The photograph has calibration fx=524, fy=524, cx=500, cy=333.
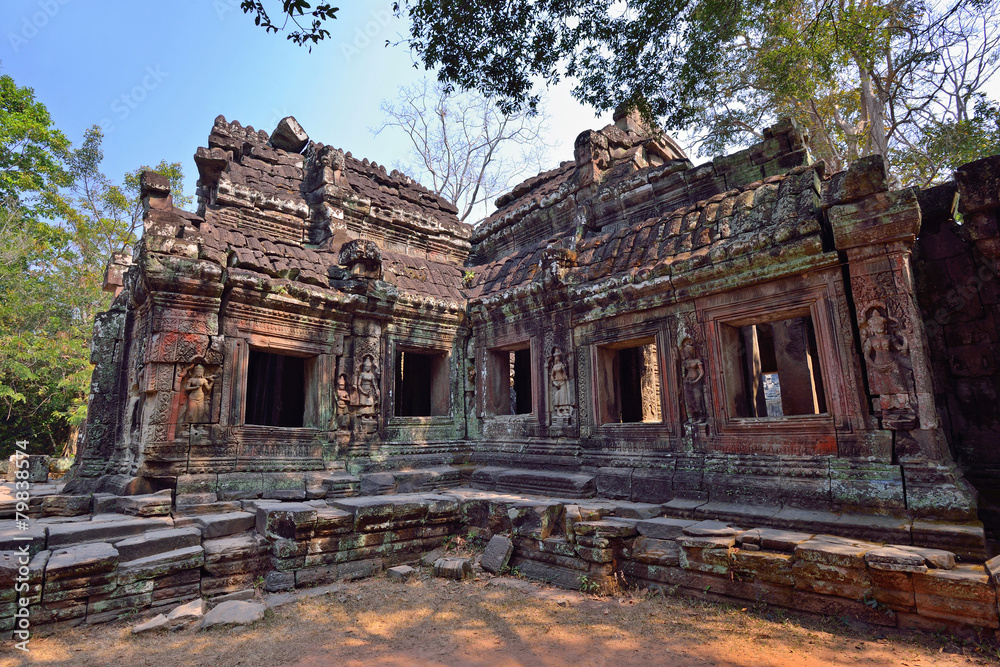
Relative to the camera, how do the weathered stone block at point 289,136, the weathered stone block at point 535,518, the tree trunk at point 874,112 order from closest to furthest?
1. the weathered stone block at point 535,518
2. the weathered stone block at point 289,136
3. the tree trunk at point 874,112

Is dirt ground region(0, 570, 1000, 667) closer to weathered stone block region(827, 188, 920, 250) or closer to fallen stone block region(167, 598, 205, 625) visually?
fallen stone block region(167, 598, 205, 625)

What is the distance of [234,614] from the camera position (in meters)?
4.47

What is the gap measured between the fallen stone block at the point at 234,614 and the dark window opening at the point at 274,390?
4.99m

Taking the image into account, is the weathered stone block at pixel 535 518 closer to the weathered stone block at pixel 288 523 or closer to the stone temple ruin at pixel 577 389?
the stone temple ruin at pixel 577 389

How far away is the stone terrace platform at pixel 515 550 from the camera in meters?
3.91

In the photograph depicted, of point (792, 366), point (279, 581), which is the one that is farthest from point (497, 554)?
point (792, 366)

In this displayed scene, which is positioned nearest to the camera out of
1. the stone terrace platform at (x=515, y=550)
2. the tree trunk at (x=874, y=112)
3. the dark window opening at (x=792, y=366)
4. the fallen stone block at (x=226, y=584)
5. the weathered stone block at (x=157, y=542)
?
the stone terrace platform at (x=515, y=550)

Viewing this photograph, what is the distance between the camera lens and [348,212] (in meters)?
9.63

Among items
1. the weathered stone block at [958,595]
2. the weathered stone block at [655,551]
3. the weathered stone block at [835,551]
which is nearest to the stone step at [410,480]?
the weathered stone block at [655,551]

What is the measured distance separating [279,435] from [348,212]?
4326 mm

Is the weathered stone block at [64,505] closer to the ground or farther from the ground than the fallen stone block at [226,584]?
farther from the ground

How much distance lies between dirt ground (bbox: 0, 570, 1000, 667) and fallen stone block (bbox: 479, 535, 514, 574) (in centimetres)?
88

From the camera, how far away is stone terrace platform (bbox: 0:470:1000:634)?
3.91 metres

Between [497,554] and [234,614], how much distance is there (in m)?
2.71
